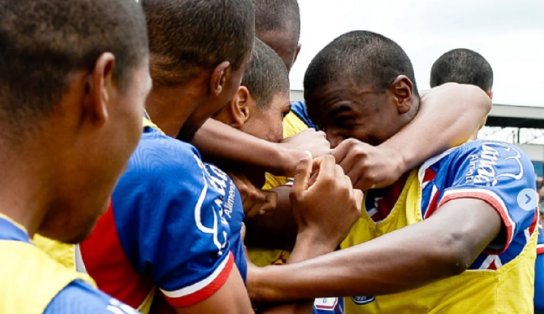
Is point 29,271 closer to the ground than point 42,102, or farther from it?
closer to the ground

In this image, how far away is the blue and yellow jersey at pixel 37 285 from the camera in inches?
38.8

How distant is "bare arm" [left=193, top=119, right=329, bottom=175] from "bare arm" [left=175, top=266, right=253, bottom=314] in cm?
66

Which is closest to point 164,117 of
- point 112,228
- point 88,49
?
point 112,228

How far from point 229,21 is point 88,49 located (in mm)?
911

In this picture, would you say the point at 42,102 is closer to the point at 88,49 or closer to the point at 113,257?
the point at 88,49

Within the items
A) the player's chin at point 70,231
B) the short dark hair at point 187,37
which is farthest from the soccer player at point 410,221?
the player's chin at point 70,231

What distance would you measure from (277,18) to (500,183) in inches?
54.8

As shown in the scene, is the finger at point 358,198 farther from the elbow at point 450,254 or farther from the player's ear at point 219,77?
the player's ear at point 219,77

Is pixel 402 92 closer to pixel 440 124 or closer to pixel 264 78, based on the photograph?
pixel 440 124

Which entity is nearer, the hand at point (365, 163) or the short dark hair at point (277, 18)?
the hand at point (365, 163)

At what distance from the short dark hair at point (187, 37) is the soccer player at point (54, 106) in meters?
0.74

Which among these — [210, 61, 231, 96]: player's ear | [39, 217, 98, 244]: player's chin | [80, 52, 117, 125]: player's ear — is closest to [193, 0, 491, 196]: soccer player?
[210, 61, 231, 96]: player's ear

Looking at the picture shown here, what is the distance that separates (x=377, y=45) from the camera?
115 inches

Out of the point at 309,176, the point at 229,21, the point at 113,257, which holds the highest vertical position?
the point at 229,21
